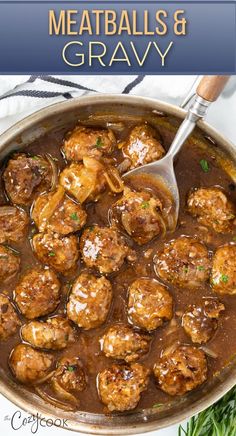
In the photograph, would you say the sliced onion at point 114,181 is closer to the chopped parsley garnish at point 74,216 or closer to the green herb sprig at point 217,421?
the chopped parsley garnish at point 74,216

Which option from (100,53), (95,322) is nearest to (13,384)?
(95,322)

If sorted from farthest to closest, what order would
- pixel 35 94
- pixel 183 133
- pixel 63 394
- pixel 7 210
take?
pixel 35 94, pixel 63 394, pixel 7 210, pixel 183 133

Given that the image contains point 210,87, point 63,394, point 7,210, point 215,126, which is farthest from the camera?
point 215,126

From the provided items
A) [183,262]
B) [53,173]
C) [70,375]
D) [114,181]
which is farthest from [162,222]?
[70,375]

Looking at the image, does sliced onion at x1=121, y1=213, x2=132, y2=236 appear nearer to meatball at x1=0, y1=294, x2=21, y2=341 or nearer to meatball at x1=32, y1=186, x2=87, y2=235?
meatball at x1=32, y1=186, x2=87, y2=235

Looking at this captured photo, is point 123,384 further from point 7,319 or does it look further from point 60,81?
point 60,81

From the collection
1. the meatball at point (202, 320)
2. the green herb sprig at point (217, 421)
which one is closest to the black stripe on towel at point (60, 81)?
the meatball at point (202, 320)

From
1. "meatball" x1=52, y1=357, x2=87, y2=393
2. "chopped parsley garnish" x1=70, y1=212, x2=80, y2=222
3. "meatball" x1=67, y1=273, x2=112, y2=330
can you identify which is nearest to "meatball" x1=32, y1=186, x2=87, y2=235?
"chopped parsley garnish" x1=70, y1=212, x2=80, y2=222

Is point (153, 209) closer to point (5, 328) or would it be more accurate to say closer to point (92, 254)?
point (92, 254)
